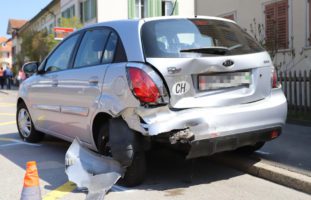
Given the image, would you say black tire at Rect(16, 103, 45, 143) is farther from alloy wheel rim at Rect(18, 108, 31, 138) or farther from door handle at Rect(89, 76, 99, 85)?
door handle at Rect(89, 76, 99, 85)

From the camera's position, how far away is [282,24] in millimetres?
12750

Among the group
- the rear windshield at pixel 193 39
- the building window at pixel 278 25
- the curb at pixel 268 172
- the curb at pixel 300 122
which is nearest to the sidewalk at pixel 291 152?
the curb at pixel 268 172

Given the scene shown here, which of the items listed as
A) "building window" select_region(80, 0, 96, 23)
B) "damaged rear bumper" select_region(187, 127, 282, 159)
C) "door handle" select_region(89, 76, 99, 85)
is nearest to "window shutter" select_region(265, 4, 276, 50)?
"damaged rear bumper" select_region(187, 127, 282, 159)

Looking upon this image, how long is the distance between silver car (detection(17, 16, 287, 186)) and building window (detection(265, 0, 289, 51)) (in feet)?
24.7

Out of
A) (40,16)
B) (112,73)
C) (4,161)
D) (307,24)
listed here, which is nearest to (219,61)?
(112,73)

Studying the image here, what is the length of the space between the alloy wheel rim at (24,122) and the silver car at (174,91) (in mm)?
2436

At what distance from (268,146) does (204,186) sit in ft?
6.55

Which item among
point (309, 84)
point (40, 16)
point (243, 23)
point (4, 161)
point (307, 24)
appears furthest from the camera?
point (40, 16)

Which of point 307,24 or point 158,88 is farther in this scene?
point 307,24

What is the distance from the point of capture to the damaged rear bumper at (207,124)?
178 inches

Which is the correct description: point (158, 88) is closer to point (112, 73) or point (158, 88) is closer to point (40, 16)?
point (112, 73)

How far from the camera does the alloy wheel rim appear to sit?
789 cm

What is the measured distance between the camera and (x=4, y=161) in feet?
21.6

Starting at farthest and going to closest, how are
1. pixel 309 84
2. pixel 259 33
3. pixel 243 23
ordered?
pixel 243 23
pixel 259 33
pixel 309 84
